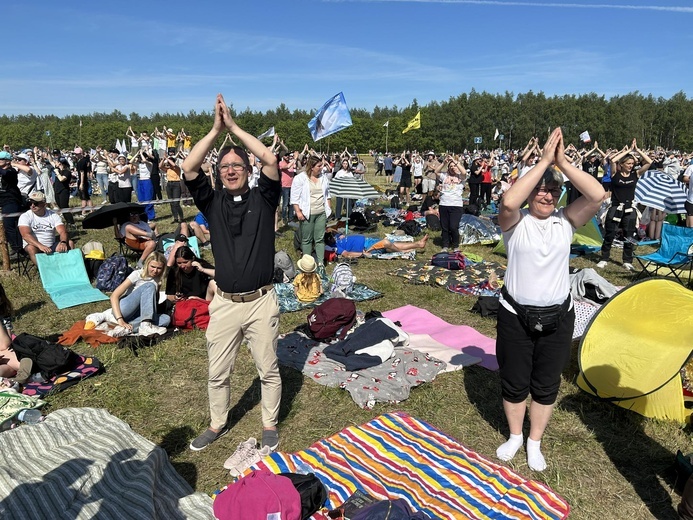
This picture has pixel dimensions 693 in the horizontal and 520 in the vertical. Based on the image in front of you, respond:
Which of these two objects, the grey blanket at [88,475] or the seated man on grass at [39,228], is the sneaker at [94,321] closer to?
the grey blanket at [88,475]

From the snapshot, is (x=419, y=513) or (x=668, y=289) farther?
(x=668, y=289)

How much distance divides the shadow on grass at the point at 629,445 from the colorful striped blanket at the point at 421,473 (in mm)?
684

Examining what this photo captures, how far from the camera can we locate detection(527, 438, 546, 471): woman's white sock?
351cm

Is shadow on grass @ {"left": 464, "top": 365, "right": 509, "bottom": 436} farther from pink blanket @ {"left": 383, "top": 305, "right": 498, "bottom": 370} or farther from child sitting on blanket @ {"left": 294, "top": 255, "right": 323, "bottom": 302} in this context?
child sitting on blanket @ {"left": 294, "top": 255, "right": 323, "bottom": 302}

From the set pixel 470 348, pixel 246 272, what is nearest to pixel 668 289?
pixel 470 348

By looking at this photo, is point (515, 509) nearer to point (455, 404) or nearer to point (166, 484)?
point (455, 404)

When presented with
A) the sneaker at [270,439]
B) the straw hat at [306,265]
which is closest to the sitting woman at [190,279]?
the straw hat at [306,265]

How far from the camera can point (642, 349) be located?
A: 13.6 feet

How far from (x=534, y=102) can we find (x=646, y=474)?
270 ft

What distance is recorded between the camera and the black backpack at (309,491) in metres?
3.01

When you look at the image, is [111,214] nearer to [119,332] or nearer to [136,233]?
[136,233]

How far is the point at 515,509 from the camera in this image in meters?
3.10

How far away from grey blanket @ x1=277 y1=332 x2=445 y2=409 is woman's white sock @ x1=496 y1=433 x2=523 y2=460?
1138 mm

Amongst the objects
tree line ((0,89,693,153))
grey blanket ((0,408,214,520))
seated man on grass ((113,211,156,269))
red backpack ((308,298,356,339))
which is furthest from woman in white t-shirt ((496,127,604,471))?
tree line ((0,89,693,153))
